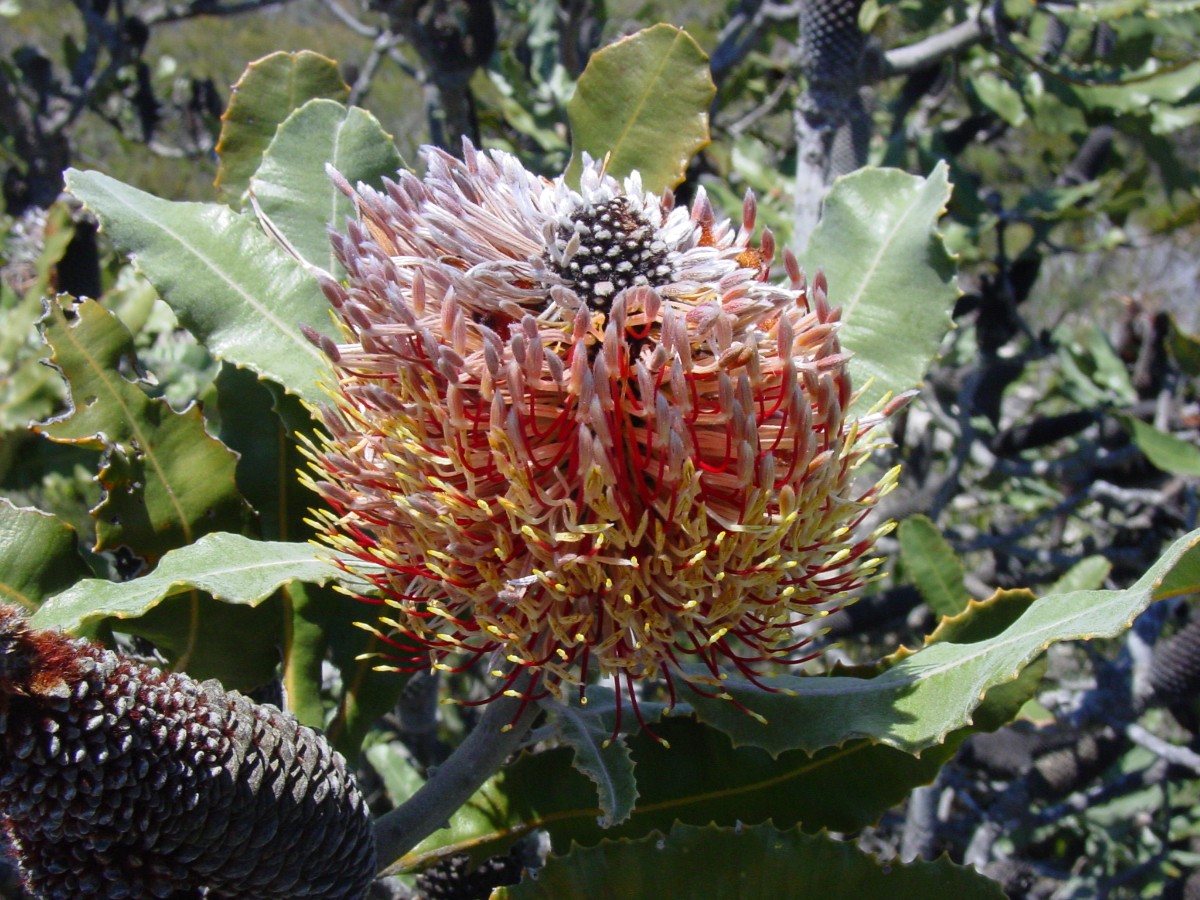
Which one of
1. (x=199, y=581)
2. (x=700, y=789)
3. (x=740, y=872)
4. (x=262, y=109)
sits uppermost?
(x=262, y=109)

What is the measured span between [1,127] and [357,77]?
1.97 meters

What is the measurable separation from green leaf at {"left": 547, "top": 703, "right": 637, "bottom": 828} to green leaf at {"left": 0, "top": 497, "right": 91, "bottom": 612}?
2.24 feet

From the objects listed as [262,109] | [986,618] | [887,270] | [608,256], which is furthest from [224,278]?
[986,618]

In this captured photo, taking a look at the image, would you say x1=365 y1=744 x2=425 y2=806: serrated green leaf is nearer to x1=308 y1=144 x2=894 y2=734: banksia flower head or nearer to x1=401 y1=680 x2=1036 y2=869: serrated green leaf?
x1=401 y1=680 x2=1036 y2=869: serrated green leaf

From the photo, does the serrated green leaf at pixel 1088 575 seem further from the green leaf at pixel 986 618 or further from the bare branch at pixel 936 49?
the bare branch at pixel 936 49

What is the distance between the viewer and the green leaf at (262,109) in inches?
64.4

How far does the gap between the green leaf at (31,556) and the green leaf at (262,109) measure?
604 millimetres

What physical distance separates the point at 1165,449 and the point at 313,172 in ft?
9.21

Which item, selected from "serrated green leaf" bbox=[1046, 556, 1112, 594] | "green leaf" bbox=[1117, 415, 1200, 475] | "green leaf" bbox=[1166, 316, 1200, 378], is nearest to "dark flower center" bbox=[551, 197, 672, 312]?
"serrated green leaf" bbox=[1046, 556, 1112, 594]

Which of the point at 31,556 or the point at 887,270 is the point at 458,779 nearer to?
the point at 31,556

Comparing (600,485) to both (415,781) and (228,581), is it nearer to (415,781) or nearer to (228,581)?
(228,581)

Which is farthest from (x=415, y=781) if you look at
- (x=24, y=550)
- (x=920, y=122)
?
(x=920, y=122)

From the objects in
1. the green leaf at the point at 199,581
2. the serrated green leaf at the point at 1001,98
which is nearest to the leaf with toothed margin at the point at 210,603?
the green leaf at the point at 199,581

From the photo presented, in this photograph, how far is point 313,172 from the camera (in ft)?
5.10
